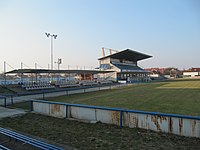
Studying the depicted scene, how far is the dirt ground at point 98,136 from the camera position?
512cm

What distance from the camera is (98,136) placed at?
596 centimetres

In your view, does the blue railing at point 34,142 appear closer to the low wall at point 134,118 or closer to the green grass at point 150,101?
the low wall at point 134,118

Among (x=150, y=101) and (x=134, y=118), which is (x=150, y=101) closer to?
(x=150, y=101)

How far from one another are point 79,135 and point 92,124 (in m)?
1.32

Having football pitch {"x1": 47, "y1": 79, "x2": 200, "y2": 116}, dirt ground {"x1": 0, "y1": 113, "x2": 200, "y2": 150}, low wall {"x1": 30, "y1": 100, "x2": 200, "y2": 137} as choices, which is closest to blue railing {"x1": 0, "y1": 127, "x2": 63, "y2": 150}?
dirt ground {"x1": 0, "y1": 113, "x2": 200, "y2": 150}

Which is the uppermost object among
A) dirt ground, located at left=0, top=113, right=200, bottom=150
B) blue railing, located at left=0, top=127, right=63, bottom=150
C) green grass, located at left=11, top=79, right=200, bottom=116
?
blue railing, located at left=0, top=127, right=63, bottom=150

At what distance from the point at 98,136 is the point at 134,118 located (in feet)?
5.25

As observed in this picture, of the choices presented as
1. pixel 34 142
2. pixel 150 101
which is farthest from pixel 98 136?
pixel 150 101

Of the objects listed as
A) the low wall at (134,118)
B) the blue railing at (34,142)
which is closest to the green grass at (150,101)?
the low wall at (134,118)

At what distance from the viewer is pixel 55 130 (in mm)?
6746

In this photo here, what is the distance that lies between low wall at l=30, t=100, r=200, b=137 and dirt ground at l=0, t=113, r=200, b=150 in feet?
0.73

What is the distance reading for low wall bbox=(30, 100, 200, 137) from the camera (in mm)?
5641

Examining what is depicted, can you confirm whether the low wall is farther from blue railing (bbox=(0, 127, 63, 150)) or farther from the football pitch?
the football pitch

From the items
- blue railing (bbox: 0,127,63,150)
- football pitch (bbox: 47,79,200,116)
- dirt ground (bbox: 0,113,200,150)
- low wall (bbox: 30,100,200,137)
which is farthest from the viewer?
football pitch (bbox: 47,79,200,116)
